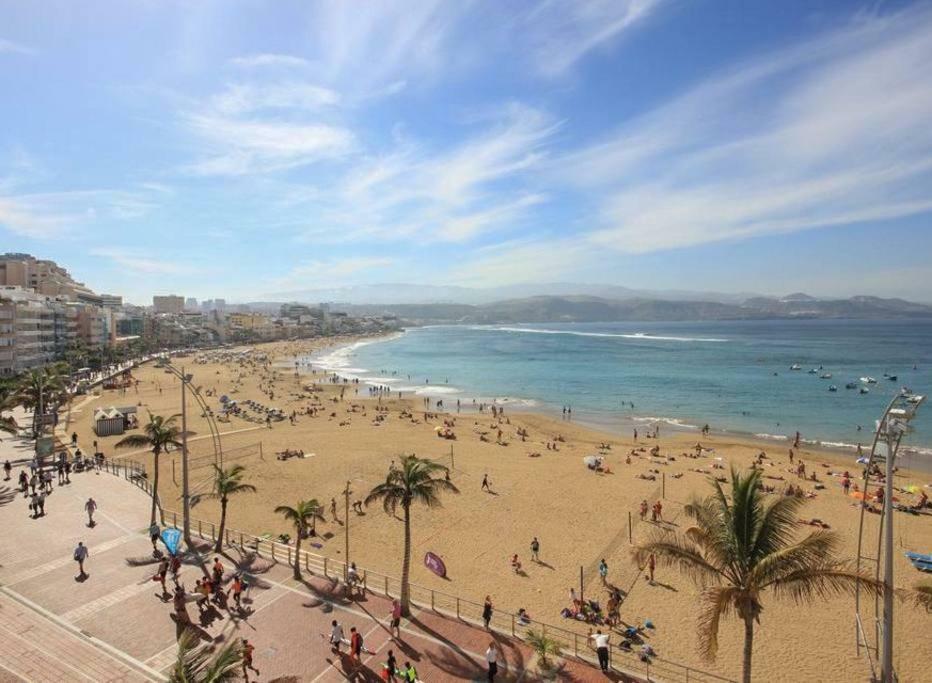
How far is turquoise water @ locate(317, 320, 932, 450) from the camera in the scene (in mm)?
50156

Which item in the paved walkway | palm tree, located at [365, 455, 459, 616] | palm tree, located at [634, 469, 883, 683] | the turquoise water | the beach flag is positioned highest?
palm tree, located at [634, 469, 883, 683]

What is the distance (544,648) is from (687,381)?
6811cm

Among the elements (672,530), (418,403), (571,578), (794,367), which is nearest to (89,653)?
(571,578)

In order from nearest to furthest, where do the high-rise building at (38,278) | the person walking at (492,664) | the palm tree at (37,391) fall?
the person walking at (492,664) → the palm tree at (37,391) → the high-rise building at (38,278)

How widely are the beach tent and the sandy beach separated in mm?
856

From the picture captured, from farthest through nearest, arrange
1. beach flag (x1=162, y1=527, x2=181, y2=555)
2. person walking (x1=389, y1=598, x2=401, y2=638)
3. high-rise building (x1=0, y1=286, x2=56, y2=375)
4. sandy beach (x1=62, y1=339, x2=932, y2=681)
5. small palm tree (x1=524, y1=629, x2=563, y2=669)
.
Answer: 1. high-rise building (x1=0, y1=286, x2=56, y2=375)
2. beach flag (x1=162, y1=527, x2=181, y2=555)
3. sandy beach (x1=62, y1=339, x2=932, y2=681)
4. person walking (x1=389, y1=598, x2=401, y2=638)
5. small palm tree (x1=524, y1=629, x2=563, y2=669)

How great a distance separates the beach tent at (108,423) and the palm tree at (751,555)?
39854mm

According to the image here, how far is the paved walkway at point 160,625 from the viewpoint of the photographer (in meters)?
10.7

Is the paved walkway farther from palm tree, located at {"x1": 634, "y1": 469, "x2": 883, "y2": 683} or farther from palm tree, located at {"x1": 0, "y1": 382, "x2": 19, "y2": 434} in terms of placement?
palm tree, located at {"x1": 0, "y1": 382, "x2": 19, "y2": 434}

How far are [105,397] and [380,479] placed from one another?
4507cm

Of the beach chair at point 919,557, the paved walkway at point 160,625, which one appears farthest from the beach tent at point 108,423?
the beach chair at point 919,557

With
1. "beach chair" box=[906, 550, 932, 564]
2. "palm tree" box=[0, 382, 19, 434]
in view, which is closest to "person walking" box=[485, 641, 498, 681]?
"beach chair" box=[906, 550, 932, 564]

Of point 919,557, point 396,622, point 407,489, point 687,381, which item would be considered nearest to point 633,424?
point 687,381

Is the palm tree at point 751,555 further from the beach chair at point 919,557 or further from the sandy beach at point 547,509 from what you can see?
the beach chair at point 919,557
